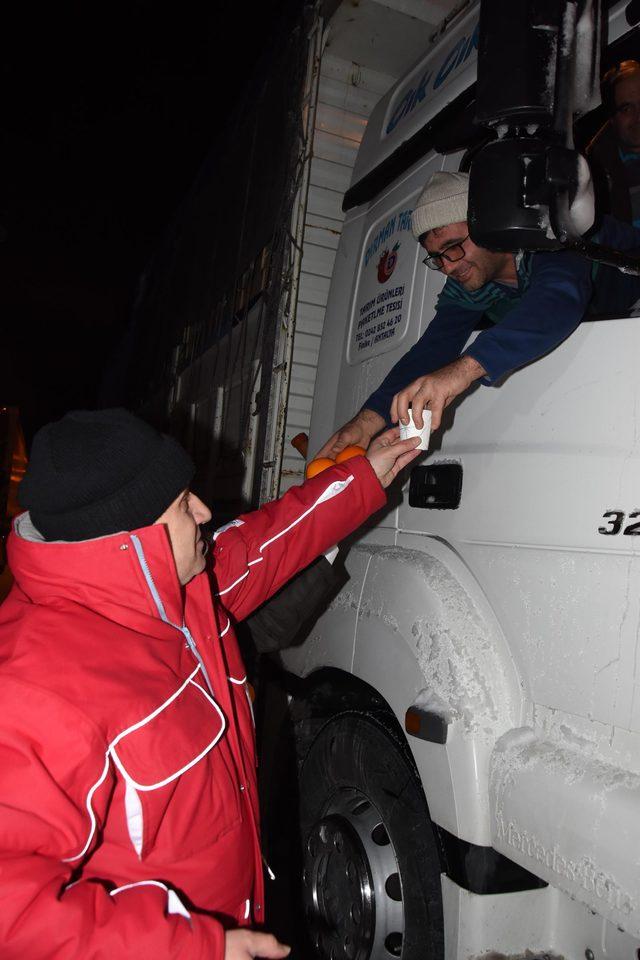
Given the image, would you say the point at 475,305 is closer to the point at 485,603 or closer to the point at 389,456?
the point at 389,456

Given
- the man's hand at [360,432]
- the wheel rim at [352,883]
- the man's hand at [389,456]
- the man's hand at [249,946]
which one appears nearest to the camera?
the man's hand at [249,946]

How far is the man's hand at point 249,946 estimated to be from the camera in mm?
1229

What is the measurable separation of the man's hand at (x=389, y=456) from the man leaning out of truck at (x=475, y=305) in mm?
141

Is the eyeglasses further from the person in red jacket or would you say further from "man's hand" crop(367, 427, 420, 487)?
the person in red jacket

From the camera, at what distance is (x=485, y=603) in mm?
1746

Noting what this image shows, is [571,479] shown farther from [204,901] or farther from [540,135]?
[204,901]

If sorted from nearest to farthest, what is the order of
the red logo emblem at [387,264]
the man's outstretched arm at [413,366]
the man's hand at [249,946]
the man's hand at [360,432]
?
the man's hand at [249,946] < the man's outstretched arm at [413,366] < the man's hand at [360,432] < the red logo emblem at [387,264]

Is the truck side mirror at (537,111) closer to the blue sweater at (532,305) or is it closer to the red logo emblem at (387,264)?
the blue sweater at (532,305)

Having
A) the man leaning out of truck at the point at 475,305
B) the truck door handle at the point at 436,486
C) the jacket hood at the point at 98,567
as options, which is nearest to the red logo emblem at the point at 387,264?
the man leaning out of truck at the point at 475,305

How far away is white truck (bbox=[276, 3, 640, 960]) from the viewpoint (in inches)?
54.7

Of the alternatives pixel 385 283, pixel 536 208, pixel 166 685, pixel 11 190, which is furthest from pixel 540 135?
pixel 11 190

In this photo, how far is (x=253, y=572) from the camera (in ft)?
6.84

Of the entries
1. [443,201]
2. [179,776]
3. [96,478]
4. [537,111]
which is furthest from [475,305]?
[179,776]

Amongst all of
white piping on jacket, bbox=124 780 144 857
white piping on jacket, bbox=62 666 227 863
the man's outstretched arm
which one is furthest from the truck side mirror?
white piping on jacket, bbox=124 780 144 857
